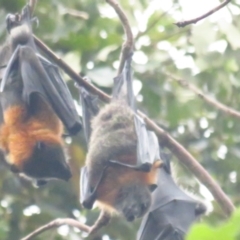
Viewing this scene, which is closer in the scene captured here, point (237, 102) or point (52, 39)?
point (52, 39)

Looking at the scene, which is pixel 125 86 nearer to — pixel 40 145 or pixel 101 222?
pixel 40 145

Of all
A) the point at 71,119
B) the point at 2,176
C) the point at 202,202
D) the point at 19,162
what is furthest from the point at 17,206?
the point at 202,202

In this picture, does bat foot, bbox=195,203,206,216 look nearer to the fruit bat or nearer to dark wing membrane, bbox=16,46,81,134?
the fruit bat

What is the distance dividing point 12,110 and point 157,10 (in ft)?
8.85

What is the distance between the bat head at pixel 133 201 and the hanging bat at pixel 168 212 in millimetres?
247

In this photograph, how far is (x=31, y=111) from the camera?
15.7 ft

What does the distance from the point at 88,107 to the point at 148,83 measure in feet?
4.89

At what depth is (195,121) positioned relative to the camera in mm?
6867

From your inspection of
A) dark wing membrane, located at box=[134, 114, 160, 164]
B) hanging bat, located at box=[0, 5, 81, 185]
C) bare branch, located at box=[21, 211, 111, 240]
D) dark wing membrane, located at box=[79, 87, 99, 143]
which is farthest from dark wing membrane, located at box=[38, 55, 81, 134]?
bare branch, located at box=[21, 211, 111, 240]

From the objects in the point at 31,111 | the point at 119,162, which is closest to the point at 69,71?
the point at 119,162

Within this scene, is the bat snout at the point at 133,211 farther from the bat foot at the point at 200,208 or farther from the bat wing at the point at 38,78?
the bat wing at the point at 38,78

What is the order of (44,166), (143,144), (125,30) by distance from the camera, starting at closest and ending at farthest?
1. (125,30)
2. (143,144)
3. (44,166)

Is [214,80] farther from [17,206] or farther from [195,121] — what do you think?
[17,206]

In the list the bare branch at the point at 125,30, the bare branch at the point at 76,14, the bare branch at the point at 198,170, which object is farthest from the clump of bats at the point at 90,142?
the bare branch at the point at 76,14
